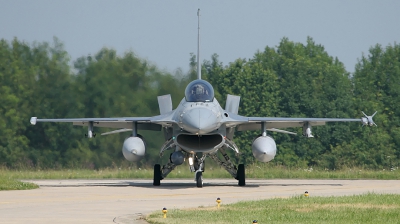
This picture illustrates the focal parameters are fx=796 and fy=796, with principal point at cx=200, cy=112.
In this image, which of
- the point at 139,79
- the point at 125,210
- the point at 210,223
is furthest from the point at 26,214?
the point at 139,79

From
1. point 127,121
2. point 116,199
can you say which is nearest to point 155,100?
point 127,121

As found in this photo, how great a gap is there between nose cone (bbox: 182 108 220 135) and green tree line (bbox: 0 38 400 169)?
12.8 m

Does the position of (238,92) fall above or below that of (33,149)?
above

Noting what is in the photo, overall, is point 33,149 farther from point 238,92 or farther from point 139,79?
point 238,92

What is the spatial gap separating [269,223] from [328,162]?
36457mm

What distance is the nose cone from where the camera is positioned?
21.5 m

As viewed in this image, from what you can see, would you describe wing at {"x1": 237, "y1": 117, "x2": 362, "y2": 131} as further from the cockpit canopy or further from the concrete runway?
the concrete runway

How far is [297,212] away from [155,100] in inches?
841

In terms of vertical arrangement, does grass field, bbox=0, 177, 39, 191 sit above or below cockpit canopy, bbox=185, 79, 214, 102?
below

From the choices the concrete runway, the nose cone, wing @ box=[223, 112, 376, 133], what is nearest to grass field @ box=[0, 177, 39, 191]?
the concrete runway

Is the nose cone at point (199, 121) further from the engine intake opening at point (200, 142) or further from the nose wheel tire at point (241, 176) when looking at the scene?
the nose wheel tire at point (241, 176)

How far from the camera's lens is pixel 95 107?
124 feet

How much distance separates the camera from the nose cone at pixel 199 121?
70.6 ft

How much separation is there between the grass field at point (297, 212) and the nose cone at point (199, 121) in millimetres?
4683
